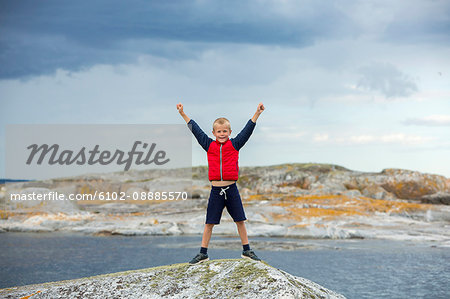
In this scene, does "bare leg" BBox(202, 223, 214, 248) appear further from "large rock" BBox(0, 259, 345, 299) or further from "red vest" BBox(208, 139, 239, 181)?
"red vest" BBox(208, 139, 239, 181)

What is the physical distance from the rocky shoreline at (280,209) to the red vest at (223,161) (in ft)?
53.0

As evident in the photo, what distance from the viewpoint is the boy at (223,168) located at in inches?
282

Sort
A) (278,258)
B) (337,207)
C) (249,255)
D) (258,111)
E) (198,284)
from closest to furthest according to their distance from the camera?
1. (198,284)
2. (249,255)
3. (258,111)
4. (278,258)
5. (337,207)

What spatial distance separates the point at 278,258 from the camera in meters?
17.5

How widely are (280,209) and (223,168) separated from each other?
20808mm

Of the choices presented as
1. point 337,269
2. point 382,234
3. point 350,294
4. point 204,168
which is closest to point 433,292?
point 350,294

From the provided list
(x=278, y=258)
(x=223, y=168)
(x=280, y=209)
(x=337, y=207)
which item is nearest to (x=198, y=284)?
(x=223, y=168)

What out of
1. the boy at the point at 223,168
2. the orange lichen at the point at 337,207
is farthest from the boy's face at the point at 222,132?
the orange lichen at the point at 337,207

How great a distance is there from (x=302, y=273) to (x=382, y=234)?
335 inches

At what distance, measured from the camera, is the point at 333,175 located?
40.0 metres

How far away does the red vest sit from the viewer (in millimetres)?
7152

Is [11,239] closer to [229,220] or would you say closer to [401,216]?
[229,220]

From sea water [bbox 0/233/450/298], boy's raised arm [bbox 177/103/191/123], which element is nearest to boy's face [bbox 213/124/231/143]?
boy's raised arm [bbox 177/103/191/123]

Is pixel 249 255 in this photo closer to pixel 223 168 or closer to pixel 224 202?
pixel 224 202
